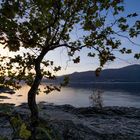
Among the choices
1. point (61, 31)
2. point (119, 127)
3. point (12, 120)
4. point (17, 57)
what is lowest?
point (119, 127)

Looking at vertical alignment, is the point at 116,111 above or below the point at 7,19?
below

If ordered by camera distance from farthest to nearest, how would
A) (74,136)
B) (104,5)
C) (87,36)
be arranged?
(74,136) < (87,36) < (104,5)

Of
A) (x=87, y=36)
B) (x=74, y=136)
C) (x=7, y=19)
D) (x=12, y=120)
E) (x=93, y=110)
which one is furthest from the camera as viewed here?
(x=93, y=110)

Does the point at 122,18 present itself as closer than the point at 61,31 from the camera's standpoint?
Yes

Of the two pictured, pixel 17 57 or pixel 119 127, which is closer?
pixel 17 57

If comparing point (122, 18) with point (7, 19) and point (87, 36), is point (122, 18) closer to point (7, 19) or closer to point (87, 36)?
point (87, 36)

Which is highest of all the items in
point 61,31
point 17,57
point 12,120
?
point 61,31

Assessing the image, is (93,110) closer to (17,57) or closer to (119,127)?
(119,127)

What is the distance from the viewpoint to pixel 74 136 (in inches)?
798

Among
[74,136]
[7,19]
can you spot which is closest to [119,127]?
[74,136]

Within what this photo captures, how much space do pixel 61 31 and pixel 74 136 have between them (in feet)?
25.1

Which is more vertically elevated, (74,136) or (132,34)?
(132,34)

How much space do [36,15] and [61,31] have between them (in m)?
1.44

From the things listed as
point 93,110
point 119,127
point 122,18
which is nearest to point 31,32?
point 122,18
